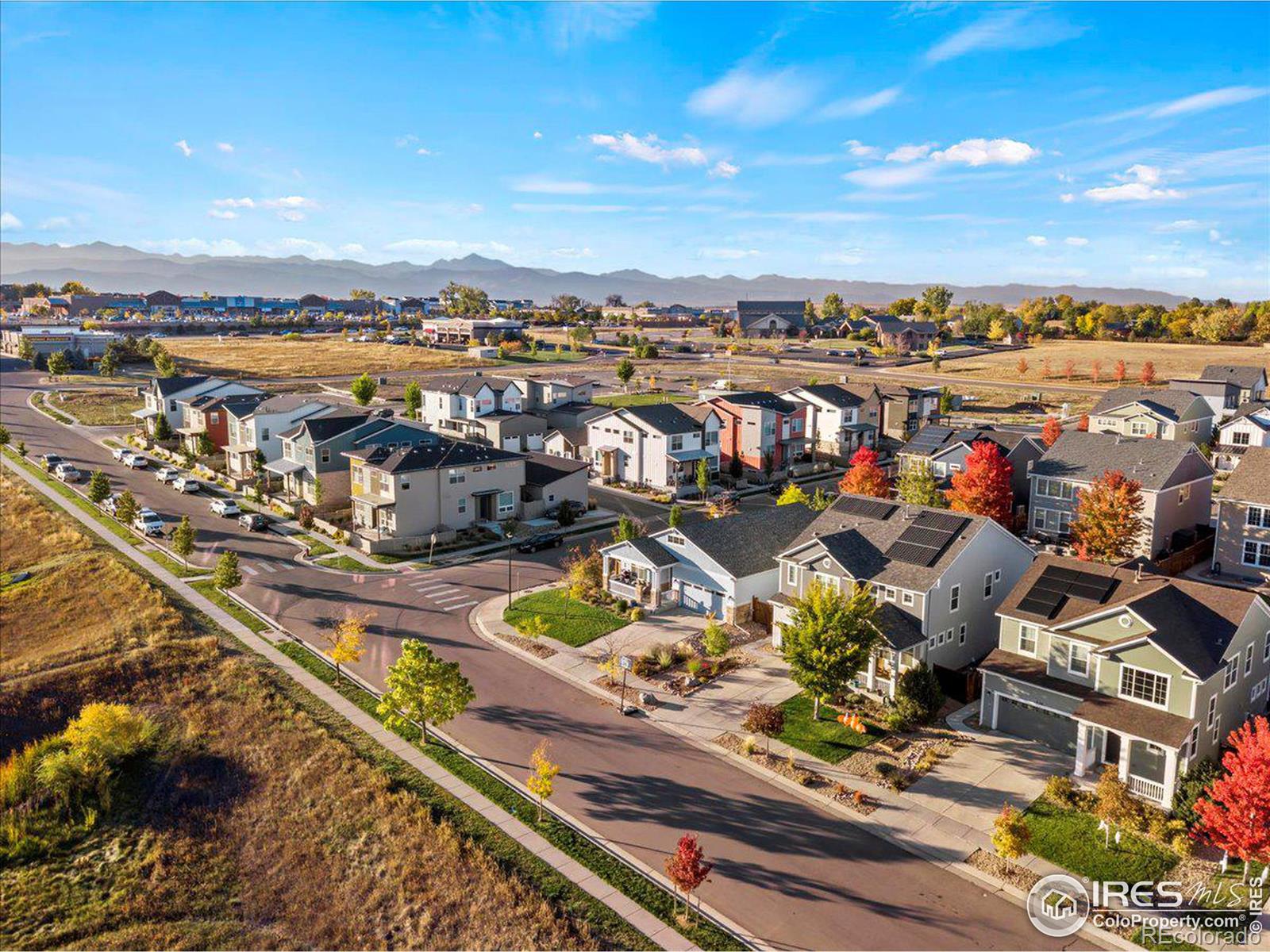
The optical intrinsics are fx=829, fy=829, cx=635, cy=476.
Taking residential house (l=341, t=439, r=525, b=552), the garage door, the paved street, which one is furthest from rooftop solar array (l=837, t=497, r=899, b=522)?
residential house (l=341, t=439, r=525, b=552)

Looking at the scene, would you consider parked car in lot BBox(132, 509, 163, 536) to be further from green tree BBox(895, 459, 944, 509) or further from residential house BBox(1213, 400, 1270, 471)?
residential house BBox(1213, 400, 1270, 471)

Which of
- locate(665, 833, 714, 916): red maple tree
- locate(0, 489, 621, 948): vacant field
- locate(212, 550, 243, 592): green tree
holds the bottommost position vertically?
locate(0, 489, 621, 948): vacant field

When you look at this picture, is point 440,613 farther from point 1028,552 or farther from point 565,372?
point 565,372

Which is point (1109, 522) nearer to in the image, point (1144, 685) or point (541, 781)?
point (1144, 685)

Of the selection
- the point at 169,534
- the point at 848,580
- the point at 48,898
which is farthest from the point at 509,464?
the point at 48,898

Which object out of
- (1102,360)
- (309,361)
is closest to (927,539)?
(1102,360)

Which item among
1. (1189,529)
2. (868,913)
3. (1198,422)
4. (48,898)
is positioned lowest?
(48,898)

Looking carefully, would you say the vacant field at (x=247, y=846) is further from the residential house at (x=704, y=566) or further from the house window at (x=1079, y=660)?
the house window at (x=1079, y=660)

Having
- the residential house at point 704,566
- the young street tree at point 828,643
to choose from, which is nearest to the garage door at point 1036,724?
the young street tree at point 828,643
